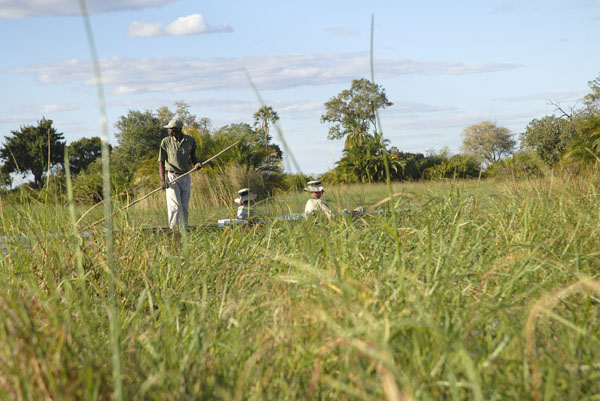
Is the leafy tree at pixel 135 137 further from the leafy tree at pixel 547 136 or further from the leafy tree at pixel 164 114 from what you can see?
the leafy tree at pixel 547 136

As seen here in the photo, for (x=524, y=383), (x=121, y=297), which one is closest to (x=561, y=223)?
(x=524, y=383)

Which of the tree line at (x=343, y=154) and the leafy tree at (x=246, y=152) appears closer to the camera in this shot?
the tree line at (x=343, y=154)

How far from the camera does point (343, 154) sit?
3005 cm

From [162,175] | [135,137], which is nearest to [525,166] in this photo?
[162,175]

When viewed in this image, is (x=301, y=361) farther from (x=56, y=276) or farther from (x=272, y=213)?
(x=272, y=213)

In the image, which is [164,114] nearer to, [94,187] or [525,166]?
[94,187]

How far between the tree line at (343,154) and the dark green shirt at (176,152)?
71cm

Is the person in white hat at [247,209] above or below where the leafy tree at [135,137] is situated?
below

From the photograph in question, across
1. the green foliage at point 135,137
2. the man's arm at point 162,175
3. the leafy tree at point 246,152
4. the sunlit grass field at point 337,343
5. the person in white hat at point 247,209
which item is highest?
the green foliage at point 135,137

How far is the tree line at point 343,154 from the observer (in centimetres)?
512

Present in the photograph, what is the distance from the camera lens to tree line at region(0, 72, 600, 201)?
5125 millimetres

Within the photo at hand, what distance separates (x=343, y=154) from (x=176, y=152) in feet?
68.9

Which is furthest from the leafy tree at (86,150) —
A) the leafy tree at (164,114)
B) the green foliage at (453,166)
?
the green foliage at (453,166)

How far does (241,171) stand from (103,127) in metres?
15.3
